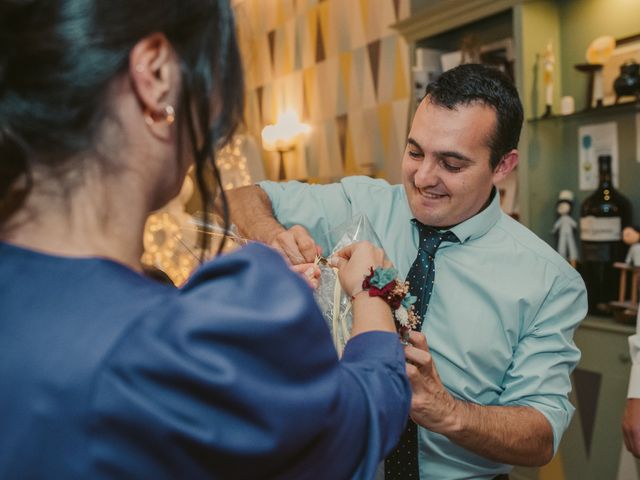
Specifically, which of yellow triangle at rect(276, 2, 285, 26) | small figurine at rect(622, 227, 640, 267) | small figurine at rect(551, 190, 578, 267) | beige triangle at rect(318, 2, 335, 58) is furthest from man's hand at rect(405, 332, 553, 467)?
yellow triangle at rect(276, 2, 285, 26)

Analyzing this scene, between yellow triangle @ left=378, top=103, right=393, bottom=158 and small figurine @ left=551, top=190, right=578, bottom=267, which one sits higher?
yellow triangle @ left=378, top=103, right=393, bottom=158

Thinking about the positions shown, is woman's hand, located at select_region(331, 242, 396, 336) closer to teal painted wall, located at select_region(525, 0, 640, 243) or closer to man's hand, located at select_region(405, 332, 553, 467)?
man's hand, located at select_region(405, 332, 553, 467)

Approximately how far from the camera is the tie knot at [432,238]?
1559mm

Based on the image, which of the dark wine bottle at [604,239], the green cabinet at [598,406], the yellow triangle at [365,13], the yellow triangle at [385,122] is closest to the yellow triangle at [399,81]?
the yellow triangle at [385,122]

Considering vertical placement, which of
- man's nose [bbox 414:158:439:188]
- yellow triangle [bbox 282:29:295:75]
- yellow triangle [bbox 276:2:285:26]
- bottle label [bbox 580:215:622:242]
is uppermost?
yellow triangle [bbox 276:2:285:26]

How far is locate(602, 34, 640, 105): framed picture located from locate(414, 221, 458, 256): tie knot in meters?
1.58

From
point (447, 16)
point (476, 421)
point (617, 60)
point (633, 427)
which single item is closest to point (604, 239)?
point (617, 60)

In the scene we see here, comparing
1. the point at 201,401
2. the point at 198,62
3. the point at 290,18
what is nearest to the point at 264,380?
the point at 201,401

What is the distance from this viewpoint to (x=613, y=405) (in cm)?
250

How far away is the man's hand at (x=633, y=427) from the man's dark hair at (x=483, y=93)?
861mm

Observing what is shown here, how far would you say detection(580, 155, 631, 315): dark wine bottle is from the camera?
2670 millimetres

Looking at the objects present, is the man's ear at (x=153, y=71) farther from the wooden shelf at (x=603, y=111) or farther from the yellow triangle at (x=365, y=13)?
the yellow triangle at (x=365, y=13)

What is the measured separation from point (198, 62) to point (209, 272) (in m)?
0.21

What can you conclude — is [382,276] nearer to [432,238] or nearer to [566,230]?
[432,238]
